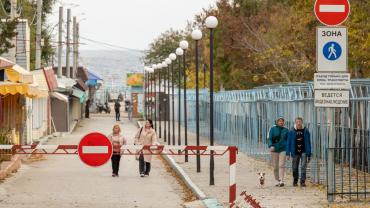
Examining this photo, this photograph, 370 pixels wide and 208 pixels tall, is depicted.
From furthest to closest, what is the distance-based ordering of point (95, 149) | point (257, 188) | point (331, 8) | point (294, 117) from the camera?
point (294, 117), point (257, 188), point (95, 149), point (331, 8)

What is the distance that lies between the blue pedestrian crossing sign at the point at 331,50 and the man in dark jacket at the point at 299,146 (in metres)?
3.82

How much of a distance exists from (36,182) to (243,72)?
127 ft

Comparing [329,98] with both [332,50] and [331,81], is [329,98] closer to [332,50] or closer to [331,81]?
[331,81]

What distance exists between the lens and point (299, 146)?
2173cm

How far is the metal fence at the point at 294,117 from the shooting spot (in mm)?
22641

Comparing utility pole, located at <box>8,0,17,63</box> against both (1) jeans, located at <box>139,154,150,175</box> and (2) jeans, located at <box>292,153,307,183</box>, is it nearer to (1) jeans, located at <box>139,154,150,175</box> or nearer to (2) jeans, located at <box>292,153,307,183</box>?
(1) jeans, located at <box>139,154,150,175</box>

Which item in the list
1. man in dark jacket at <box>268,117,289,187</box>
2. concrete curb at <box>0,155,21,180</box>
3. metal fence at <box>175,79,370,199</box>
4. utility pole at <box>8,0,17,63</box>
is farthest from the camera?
utility pole at <box>8,0,17,63</box>

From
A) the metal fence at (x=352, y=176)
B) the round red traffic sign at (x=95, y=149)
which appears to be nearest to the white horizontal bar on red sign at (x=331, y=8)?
the metal fence at (x=352, y=176)

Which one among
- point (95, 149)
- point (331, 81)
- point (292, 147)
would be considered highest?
point (331, 81)

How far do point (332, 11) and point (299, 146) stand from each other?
496cm

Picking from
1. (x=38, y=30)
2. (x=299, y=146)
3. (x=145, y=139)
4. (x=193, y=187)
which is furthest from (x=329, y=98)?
(x=38, y=30)

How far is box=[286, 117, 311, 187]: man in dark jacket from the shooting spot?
70.6 ft

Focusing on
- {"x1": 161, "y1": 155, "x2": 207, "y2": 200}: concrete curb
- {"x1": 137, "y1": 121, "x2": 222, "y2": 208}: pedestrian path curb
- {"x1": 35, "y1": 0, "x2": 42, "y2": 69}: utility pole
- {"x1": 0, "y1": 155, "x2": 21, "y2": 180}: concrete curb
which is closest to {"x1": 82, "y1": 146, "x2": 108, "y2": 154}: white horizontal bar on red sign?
{"x1": 137, "y1": 121, "x2": 222, "y2": 208}: pedestrian path curb

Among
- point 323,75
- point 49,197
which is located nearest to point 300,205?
point 323,75
